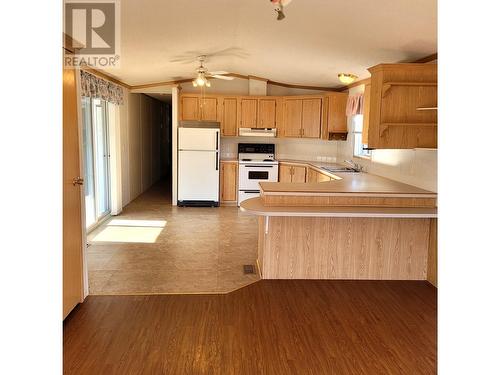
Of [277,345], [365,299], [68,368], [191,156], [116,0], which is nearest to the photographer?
[68,368]

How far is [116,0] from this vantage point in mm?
2908

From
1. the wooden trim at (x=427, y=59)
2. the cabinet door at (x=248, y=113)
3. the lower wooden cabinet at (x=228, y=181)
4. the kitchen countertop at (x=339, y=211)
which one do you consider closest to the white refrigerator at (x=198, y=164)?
the lower wooden cabinet at (x=228, y=181)

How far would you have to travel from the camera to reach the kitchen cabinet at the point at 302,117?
724cm

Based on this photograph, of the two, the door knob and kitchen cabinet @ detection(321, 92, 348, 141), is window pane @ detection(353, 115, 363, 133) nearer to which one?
kitchen cabinet @ detection(321, 92, 348, 141)

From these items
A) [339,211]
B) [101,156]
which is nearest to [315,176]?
[339,211]

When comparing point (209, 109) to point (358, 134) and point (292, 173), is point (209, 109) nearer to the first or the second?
point (292, 173)

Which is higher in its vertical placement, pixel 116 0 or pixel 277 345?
pixel 116 0

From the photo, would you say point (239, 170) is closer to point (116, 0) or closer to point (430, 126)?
point (430, 126)

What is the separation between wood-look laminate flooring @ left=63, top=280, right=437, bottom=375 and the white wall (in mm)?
1081

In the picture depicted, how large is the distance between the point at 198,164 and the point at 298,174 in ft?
5.91

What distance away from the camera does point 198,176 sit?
7.36m
